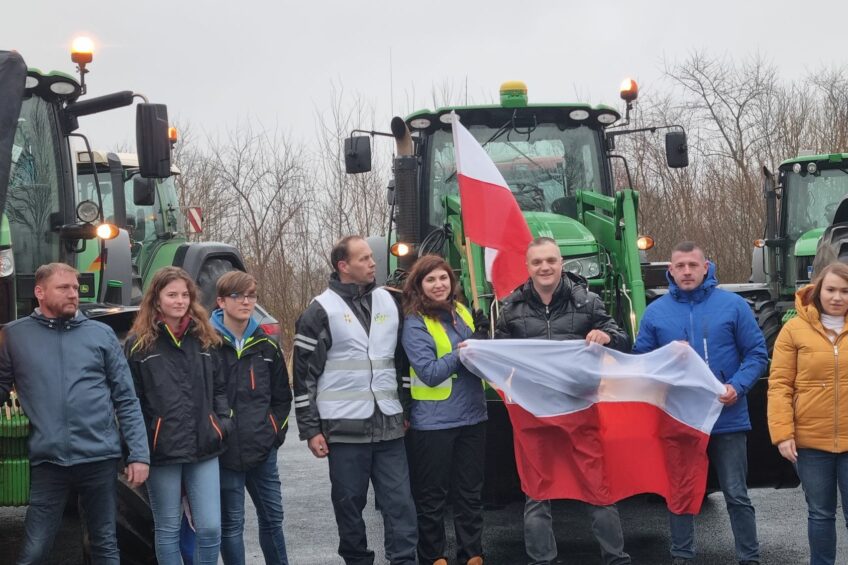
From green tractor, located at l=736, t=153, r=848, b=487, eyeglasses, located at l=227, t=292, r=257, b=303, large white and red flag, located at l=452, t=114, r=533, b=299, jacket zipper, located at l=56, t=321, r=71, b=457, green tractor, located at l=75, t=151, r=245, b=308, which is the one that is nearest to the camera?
jacket zipper, located at l=56, t=321, r=71, b=457

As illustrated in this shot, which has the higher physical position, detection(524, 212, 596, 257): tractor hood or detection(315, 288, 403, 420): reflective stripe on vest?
detection(524, 212, 596, 257): tractor hood

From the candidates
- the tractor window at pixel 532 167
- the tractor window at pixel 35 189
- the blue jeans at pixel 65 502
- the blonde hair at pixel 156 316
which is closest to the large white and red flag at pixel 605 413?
the blonde hair at pixel 156 316

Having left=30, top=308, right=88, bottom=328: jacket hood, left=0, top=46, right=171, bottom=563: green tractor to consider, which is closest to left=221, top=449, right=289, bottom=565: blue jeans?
left=30, top=308, right=88, bottom=328: jacket hood

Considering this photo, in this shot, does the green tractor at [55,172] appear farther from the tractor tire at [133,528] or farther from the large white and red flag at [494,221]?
the large white and red flag at [494,221]

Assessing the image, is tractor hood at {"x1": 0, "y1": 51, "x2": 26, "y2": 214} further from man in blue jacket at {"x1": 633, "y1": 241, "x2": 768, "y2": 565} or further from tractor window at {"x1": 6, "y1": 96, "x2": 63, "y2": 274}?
man in blue jacket at {"x1": 633, "y1": 241, "x2": 768, "y2": 565}

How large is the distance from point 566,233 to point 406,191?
1.34m

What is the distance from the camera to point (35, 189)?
24.7 feet

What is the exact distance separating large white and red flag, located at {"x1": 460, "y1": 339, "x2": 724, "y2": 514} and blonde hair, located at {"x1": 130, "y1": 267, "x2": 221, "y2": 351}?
1431 mm

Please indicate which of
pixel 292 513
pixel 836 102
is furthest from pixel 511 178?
pixel 836 102

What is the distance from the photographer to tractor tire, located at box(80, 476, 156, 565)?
5988mm

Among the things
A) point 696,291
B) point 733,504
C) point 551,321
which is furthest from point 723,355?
point 551,321

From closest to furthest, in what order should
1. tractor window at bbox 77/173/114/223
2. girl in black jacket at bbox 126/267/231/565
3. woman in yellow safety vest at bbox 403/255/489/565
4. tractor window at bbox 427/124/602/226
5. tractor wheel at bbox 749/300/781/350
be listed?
girl in black jacket at bbox 126/267/231/565 → woman in yellow safety vest at bbox 403/255/489/565 → tractor wheel at bbox 749/300/781/350 → tractor window at bbox 427/124/602/226 → tractor window at bbox 77/173/114/223

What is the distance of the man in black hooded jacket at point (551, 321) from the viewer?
6008mm

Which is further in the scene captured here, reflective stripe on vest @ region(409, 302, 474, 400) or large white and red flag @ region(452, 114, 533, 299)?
large white and red flag @ region(452, 114, 533, 299)
